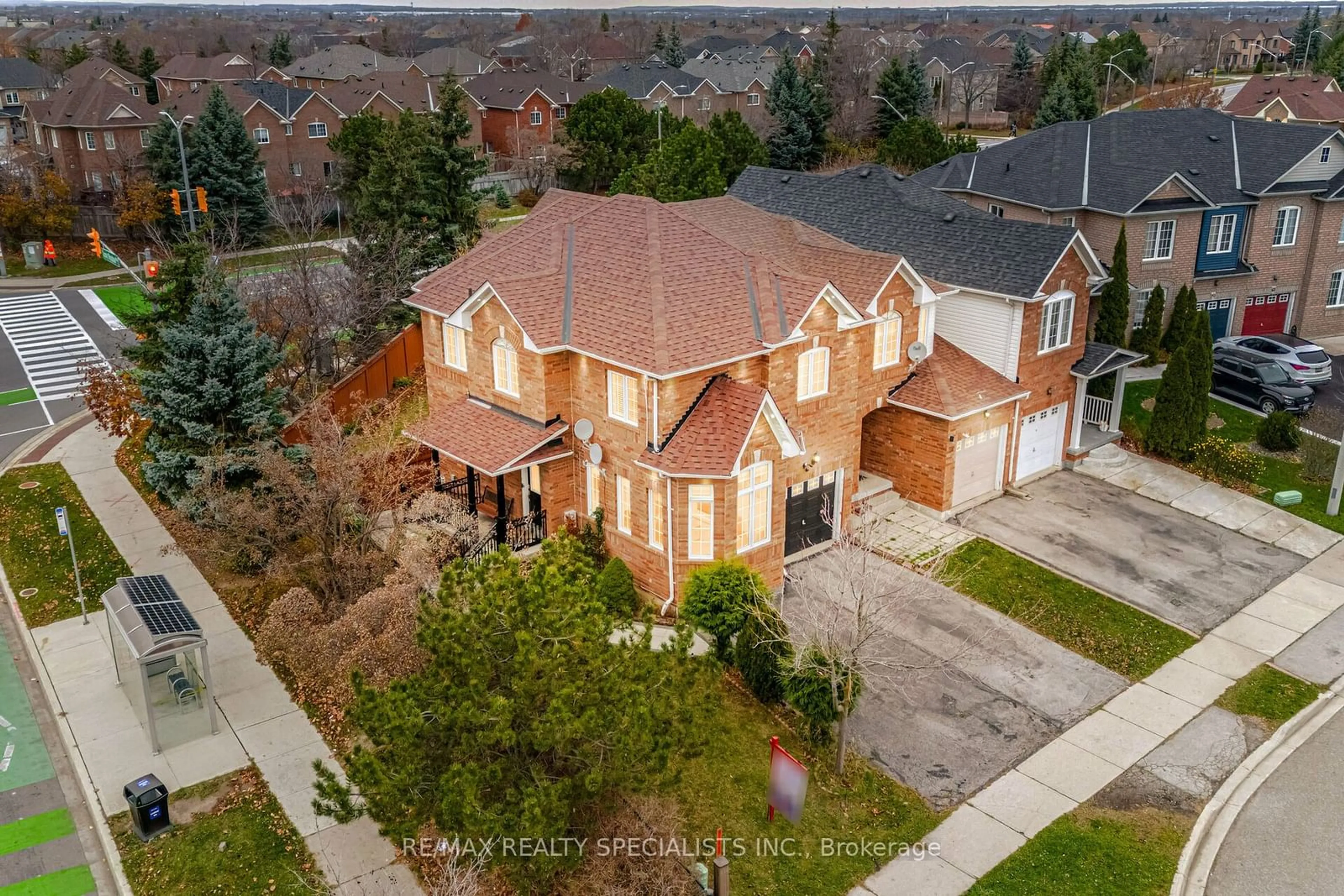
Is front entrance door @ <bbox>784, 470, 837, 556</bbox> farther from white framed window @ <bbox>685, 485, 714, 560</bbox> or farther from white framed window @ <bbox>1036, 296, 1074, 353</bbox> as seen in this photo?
white framed window @ <bbox>1036, 296, 1074, 353</bbox>

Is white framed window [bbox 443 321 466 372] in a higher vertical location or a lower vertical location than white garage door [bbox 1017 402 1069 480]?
higher

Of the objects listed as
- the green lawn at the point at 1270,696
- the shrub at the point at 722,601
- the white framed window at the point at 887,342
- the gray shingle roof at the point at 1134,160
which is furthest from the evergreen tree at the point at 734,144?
the green lawn at the point at 1270,696

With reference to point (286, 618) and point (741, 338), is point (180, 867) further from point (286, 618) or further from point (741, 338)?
point (741, 338)

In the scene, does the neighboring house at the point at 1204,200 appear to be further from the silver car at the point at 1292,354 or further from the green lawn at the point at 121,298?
the green lawn at the point at 121,298

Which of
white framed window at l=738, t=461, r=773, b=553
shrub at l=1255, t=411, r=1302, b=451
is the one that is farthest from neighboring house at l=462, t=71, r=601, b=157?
white framed window at l=738, t=461, r=773, b=553

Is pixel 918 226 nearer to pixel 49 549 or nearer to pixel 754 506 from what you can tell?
pixel 754 506

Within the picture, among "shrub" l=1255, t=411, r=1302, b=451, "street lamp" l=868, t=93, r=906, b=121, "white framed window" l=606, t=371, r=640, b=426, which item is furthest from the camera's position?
"street lamp" l=868, t=93, r=906, b=121

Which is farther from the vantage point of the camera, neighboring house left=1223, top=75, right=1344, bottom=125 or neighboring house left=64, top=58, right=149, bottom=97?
neighboring house left=64, top=58, right=149, bottom=97
